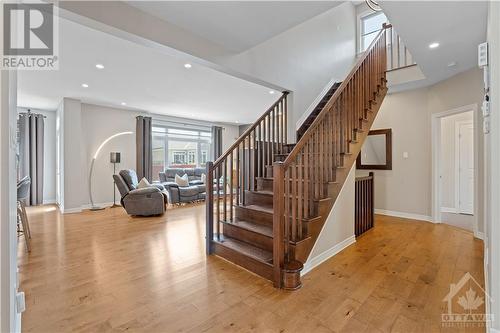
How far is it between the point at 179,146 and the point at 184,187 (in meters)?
2.22

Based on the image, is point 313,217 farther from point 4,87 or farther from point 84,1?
point 84,1

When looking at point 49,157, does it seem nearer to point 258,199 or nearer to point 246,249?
point 258,199

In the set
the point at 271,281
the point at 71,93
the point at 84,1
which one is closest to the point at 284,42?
the point at 84,1

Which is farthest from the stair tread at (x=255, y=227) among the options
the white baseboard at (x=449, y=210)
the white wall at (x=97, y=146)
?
the white baseboard at (x=449, y=210)

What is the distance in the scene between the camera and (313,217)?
8.30 ft

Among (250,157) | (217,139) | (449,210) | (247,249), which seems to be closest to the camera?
(247,249)

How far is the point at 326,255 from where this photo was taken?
283cm

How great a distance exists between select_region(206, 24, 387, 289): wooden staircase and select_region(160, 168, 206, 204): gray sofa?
3381 millimetres

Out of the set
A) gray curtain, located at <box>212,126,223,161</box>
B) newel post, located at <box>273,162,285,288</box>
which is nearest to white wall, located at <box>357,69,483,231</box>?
newel post, located at <box>273,162,285,288</box>

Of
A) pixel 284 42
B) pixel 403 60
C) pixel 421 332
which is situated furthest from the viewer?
pixel 403 60

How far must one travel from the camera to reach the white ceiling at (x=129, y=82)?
314 cm

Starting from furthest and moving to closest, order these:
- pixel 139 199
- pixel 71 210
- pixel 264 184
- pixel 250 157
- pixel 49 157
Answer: pixel 49 157
pixel 71 210
pixel 139 199
pixel 250 157
pixel 264 184

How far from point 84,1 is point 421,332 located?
3441 mm

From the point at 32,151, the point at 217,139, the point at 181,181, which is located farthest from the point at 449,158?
the point at 32,151
